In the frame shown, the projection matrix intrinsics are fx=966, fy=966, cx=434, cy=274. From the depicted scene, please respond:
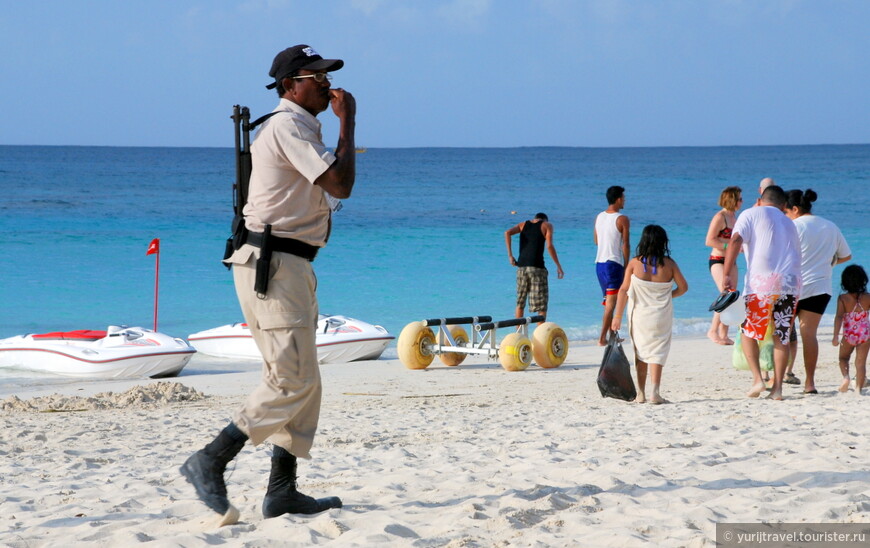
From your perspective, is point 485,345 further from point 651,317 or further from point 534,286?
point 651,317

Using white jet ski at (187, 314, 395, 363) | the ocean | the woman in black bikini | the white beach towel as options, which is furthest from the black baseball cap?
the ocean

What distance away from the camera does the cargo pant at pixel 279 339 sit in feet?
11.3

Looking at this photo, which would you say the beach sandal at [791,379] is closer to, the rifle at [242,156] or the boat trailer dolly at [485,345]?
the boat trailer dolly at [485,345]

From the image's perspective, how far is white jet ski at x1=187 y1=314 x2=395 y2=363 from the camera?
36.5ft

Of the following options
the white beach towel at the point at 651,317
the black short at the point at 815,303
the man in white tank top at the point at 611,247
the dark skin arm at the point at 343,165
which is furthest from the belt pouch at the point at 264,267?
the man in white tank top at the point at 611,247

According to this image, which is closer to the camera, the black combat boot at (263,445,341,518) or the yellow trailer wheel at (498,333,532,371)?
the black combat boot at (263,445,341,518)

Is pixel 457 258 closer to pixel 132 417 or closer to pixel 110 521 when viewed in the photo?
pixel 132 417

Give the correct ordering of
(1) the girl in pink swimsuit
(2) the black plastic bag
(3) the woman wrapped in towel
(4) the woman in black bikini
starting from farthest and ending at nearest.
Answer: (4) the woman in black bikini → (2) the black plastic bag → (1) the girl in pink swimsuit → (3) the woman wrapped in towel

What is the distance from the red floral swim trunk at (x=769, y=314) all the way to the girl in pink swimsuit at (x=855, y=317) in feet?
1.32

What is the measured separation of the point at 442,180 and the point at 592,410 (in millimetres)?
67993

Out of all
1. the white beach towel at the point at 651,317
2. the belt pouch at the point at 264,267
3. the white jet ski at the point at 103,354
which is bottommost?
the white jet ski at the point at 103,354

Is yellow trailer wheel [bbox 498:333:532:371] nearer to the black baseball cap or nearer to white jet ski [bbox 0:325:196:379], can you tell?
white jet ski [bbox 0:325:196:379]

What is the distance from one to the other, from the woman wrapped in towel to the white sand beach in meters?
0.45

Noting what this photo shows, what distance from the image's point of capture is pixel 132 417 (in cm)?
712
